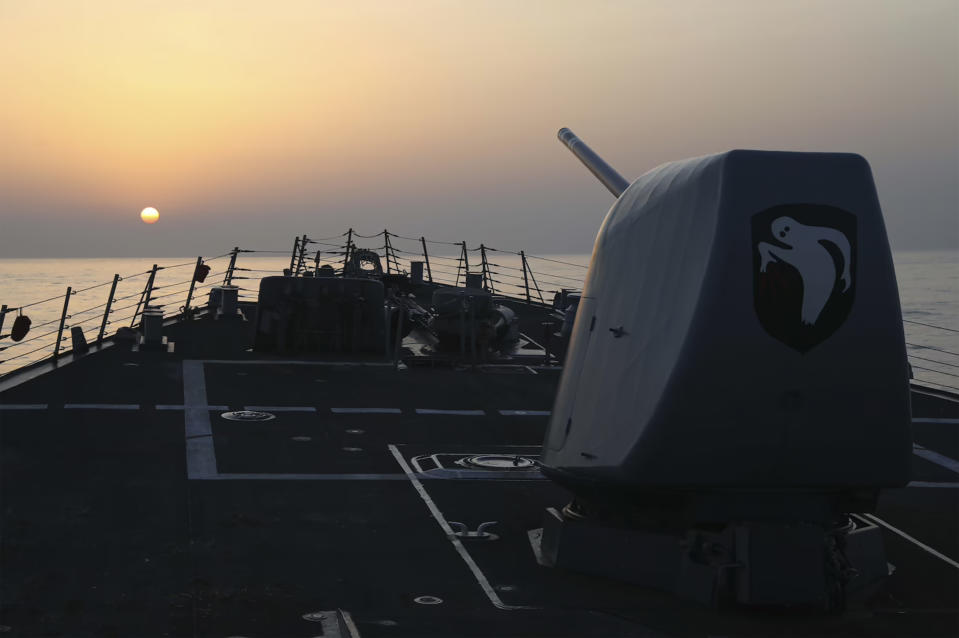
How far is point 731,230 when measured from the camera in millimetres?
5945

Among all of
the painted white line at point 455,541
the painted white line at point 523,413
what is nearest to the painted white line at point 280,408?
the painted white line at point 523,413

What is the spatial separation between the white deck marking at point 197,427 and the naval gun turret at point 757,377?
16.2 ft

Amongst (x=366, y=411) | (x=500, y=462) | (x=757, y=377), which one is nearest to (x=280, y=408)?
(x=366, y=411)

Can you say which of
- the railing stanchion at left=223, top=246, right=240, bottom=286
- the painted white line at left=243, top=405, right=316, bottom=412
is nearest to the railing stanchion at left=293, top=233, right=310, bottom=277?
the railing stanchion at left=223, top=246, right=240, bottom=286

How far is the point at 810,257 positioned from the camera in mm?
5953

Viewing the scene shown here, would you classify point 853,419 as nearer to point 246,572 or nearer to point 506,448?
point 246,572

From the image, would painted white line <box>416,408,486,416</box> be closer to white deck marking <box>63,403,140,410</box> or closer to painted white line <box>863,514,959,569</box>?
white deck marking <box>63,403,140,410</box>

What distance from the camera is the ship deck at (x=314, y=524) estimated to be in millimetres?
6215

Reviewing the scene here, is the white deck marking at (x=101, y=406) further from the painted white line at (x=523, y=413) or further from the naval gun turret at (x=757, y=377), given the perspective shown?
the naval gun turret at (x=757, y=377)

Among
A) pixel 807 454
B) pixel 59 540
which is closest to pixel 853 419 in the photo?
pixel 807 454

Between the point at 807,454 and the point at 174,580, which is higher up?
the point at 807,454

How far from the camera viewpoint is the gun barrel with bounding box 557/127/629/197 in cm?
906

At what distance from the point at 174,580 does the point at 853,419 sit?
4458 mm

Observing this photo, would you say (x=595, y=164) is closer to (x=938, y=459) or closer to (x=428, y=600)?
(x=428, y=600)
